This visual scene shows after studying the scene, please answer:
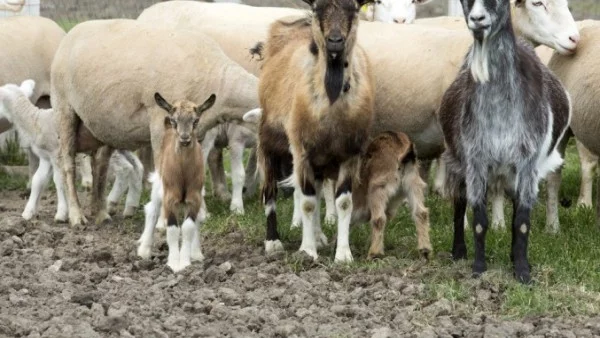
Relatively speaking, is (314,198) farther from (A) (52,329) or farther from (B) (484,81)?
(A) (52,329)

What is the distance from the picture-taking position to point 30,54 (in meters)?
14.1

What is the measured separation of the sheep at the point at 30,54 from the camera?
548 inches

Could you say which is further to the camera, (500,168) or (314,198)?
(314,198)

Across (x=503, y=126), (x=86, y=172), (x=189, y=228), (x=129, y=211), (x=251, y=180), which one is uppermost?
(x=503, y=126)

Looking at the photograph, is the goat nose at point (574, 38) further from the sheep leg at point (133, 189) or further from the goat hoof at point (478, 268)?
the sheep leg at point (133, 189)

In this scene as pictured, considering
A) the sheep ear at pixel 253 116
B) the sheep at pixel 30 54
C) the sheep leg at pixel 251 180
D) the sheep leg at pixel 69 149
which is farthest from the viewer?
the sheep at pixel 30 54

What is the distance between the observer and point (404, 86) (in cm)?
1132

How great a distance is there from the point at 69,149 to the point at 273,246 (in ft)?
8.27

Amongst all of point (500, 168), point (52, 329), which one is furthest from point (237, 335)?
point (500, 168)

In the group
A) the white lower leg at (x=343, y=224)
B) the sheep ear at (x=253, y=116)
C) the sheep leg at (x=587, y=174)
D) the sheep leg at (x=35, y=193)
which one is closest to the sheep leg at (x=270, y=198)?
the sheep ear at (x=253, y=116)

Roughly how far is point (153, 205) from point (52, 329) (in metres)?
2.78

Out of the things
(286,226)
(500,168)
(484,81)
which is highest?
(484,81)

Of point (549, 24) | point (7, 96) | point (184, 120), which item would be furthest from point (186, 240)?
point (549, 24)

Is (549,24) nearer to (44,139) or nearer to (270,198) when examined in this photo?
(270,198)
